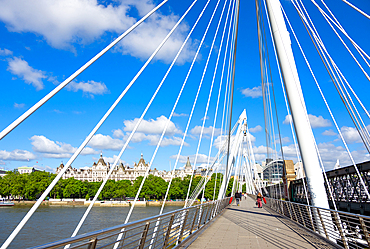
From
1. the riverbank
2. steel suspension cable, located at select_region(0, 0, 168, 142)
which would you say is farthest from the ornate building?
steel suspension cable, located at select_region(0, 0, 168, 142)

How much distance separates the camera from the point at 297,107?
8133 mm

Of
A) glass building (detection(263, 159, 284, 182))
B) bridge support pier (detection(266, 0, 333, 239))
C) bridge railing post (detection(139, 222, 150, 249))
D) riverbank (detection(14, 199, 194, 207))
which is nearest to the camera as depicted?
bridge railing post (detection(139, 222, 150, 249))

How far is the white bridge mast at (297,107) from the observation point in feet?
25.7

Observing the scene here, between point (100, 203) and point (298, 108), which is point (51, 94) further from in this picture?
point (100, 203)

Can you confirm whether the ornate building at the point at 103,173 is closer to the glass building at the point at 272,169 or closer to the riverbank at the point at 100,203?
the riverbank at the point at 100,203

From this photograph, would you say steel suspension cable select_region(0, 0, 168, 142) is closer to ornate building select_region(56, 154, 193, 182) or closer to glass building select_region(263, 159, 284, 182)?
glass building select_region(263, 159, 284, 182)

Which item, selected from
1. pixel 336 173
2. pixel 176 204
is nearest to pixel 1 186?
pixel 176 204

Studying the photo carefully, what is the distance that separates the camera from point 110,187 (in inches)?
2894

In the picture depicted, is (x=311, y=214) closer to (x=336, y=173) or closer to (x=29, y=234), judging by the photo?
(x=336, y=173)

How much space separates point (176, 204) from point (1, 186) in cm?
4236

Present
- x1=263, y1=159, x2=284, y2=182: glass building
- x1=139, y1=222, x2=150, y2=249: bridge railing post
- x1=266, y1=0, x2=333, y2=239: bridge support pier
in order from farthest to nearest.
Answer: x1=263, y1=159, x2=284, y2=182: glass building
x1=266, y1=0, x2=333, y2=239: bridge support pier
x1=139, y1=222, x2=150, y2=249: bridge railing post

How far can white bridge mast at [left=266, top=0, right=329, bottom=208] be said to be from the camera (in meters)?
7.83

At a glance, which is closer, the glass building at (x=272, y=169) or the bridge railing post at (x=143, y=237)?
the bridge railing post at (x=143, y=237)

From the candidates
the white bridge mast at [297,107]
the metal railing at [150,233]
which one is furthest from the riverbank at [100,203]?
the white bridge mast at [297,107]
